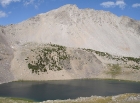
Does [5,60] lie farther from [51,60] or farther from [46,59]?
[51,60]

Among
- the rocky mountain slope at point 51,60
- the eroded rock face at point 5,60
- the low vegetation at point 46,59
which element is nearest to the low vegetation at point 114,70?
the rocky mountain slope at point 51,60

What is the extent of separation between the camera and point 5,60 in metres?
127

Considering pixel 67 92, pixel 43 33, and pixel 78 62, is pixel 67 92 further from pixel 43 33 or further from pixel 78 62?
pixel 43 33

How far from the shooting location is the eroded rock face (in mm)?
112531

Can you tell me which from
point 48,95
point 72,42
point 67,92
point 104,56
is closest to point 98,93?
point 67,92

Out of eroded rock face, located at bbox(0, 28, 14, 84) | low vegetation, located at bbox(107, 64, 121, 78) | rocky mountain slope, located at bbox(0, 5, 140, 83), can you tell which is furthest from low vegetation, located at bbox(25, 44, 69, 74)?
low vegetation, located at bbox(107, 64, 121, 78)

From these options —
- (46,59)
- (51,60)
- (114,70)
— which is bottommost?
(114,70)

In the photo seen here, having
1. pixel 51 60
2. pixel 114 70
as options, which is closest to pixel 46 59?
pixel 51 60

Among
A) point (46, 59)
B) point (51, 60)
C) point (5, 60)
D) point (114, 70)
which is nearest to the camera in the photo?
point (5, 60)

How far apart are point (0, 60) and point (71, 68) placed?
42396mm

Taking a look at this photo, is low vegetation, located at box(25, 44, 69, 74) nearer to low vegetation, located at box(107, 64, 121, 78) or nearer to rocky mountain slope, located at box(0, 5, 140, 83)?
rocky mountain slope, located at box(0, 5, 140, 83)

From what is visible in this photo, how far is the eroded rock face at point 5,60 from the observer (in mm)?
112531

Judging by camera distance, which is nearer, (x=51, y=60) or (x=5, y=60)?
(x=5, y=60)

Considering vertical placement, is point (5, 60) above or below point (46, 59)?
below
